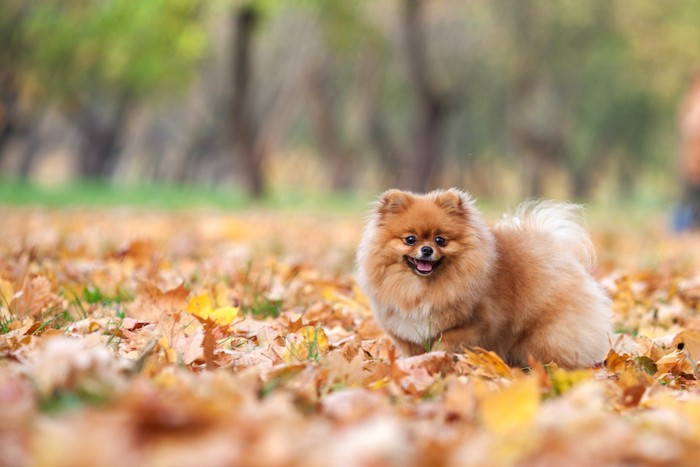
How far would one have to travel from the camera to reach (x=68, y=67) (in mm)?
28047

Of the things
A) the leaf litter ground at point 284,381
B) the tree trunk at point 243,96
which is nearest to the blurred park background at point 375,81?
the tree trunk at point 243,96

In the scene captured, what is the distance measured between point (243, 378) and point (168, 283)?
2566 millimetres

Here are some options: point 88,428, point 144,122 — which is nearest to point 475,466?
point 88,428

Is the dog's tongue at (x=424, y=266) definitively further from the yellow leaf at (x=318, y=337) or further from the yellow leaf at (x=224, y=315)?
the yellow leaf at (x=224, y=315)

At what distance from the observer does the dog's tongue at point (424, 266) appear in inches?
151

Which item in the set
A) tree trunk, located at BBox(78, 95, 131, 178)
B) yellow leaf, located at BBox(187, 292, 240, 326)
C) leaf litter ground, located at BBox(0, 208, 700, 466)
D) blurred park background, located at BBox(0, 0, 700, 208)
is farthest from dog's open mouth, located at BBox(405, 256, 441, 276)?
tree trunk, located at BBox(78, 95, 131, 178)

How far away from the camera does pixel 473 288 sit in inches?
149

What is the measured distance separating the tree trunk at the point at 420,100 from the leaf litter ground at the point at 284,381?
514 inches

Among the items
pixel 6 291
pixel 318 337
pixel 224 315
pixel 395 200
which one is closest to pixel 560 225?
pixel 395 200

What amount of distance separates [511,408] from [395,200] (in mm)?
1727

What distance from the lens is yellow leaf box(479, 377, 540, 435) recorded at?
242 centimetres

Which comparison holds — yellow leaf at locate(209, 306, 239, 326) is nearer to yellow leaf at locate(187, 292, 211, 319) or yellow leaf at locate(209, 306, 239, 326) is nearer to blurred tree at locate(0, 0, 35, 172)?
yellow leaf at locate(187, 292, 211, 319)

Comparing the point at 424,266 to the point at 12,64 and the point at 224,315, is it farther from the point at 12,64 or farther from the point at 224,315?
the point at 12,64

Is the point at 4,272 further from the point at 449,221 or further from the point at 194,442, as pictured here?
the point at 194,442
